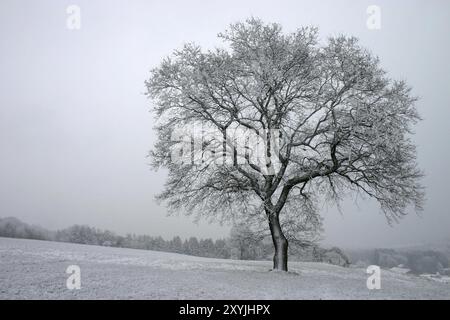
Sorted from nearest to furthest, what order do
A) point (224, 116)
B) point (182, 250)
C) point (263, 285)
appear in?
point (263, 285), point (224, 116), point (182, 250)

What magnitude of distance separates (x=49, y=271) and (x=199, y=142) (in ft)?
29.6

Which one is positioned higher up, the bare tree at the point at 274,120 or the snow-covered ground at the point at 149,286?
the bare tree at the point at 274,120

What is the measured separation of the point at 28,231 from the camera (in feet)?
133

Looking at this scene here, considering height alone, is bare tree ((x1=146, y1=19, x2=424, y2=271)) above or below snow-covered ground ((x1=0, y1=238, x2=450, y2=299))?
above

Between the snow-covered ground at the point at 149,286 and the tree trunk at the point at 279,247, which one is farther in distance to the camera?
the tree trunk at the point at 279,247

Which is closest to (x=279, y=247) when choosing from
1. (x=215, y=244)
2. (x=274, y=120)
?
(x=274, y=120)

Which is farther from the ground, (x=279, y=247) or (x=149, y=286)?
(x=279, y=247)

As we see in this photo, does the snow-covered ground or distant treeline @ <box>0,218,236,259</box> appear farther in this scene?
distant treeline @ <box>0,218,236,259</box>

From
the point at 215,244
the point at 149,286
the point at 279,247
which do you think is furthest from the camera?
the point at 215,244

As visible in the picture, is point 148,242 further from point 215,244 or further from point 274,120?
point 274,120

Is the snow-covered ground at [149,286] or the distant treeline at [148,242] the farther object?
the distant treeline at [148,242]

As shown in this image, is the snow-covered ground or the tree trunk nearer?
the snow-covered ground
